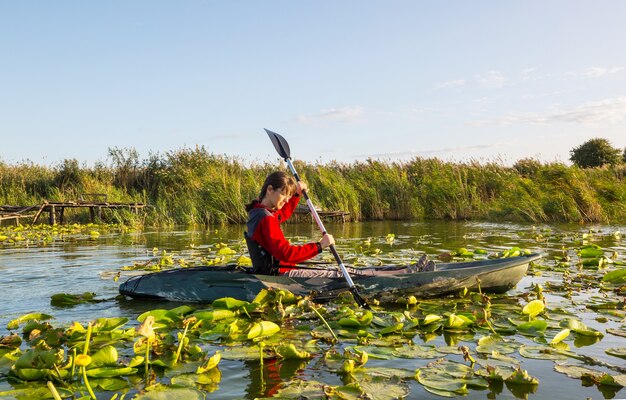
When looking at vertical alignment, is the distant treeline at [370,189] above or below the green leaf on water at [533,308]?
above

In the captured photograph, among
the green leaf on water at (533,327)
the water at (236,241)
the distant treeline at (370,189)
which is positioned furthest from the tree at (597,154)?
the green leaf on water at (533,327)

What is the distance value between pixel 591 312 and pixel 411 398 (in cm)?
255

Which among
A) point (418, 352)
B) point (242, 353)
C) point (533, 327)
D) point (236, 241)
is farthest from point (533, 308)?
point (236, 241)

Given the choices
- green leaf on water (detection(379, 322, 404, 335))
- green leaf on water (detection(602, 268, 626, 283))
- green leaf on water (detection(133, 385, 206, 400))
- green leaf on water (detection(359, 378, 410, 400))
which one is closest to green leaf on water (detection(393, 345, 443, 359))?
green leaf on water (detection(379, 322, 404, 335))

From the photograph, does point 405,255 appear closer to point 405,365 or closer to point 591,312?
point 591,312

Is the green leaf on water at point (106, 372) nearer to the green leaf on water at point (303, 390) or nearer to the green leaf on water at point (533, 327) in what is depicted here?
the green leaf on water at point (303, 390)

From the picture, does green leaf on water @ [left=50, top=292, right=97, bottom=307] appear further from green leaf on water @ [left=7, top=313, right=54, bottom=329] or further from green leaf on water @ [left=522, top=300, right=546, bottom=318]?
green leaf on water @ [left=522, top=300, right=546, bottom=318]

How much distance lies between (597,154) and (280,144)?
127 ft

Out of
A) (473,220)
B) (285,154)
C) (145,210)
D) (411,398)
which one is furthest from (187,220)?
(411,398)

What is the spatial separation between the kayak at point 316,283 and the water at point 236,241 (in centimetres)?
19

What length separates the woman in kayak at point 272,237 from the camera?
4.87 metres

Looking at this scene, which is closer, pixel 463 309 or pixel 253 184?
pixel 463 309

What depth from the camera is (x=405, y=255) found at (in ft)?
27.8

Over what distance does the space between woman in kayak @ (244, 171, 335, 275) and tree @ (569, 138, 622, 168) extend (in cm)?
3823
